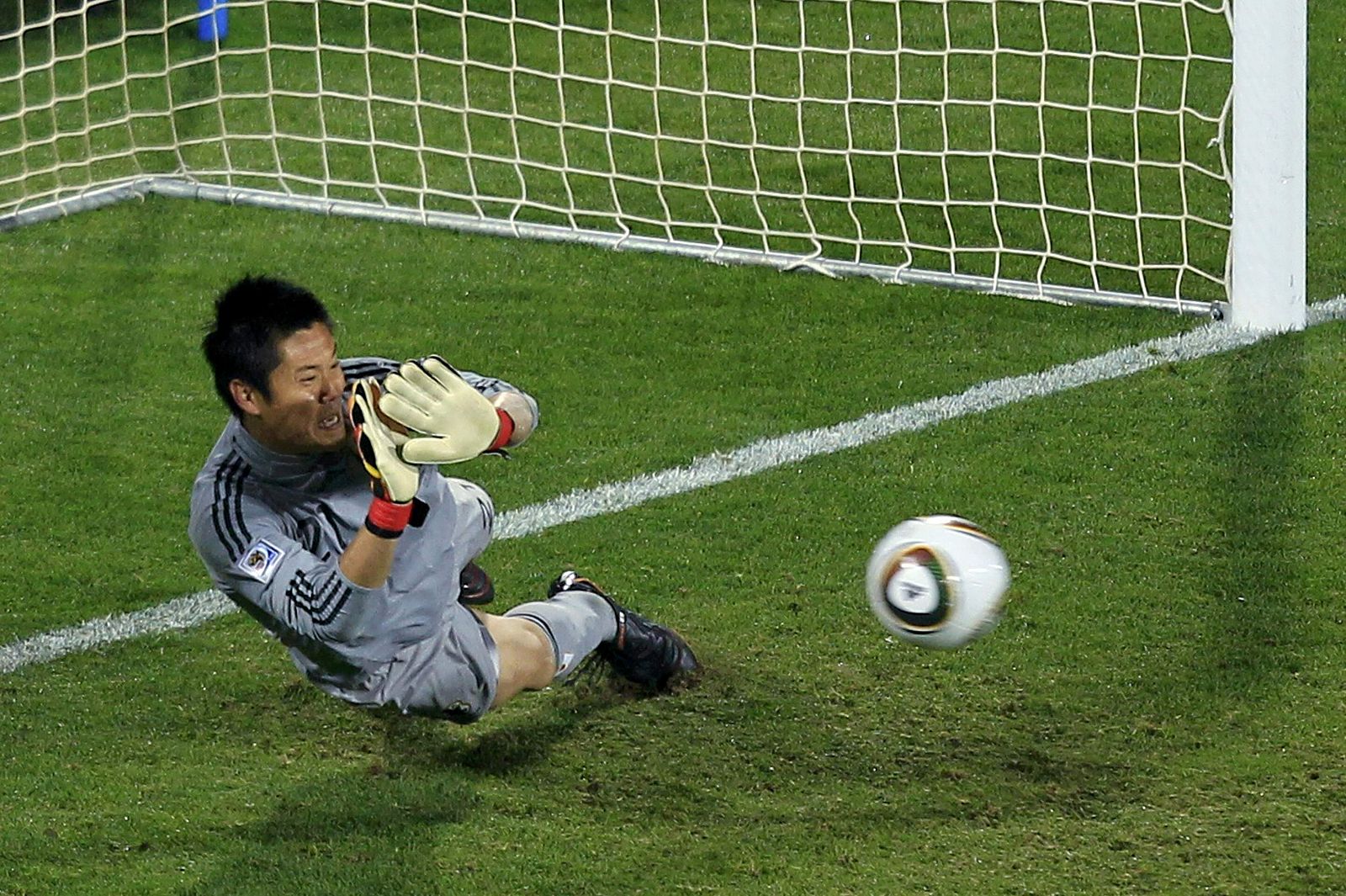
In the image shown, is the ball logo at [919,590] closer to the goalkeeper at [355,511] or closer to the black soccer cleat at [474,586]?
the goalkeeper at [355,511]

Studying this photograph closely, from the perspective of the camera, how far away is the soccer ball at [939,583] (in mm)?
3990

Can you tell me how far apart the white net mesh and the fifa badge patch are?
3.65m

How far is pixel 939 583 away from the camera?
3.99m

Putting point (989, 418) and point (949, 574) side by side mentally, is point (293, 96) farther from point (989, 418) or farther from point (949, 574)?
point (949, 574)

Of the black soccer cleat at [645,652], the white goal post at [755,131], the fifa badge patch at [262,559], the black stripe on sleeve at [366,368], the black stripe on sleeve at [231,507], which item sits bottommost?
the black soccer cleat at [645,652]

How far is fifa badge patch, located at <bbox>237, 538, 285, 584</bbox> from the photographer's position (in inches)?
150

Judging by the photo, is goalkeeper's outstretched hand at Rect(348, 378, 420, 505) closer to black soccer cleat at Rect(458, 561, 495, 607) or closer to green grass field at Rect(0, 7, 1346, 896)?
green grass field at Rect(0, 7, 1346, 896)

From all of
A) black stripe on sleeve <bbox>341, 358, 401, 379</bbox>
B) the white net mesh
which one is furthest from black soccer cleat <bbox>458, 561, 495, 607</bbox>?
the white net mesh

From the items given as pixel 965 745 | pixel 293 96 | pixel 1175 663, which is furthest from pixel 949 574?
pixel 293 96

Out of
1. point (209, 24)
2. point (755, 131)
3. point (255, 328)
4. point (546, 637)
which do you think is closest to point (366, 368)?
point (255, 328)

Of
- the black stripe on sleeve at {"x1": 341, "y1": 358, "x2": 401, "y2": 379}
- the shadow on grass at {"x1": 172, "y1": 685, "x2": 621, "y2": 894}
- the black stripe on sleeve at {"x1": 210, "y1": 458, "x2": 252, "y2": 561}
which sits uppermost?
the black stripe on sleeve at {"x1": 341, "y1": 358, "x2": 401, "y2": 379}

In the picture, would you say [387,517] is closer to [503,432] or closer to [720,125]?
[503,432]

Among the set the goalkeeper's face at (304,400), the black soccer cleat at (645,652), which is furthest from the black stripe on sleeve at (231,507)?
the black soccer cleat at (645,652)

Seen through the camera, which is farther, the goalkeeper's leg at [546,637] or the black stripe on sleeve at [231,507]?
the goalkeeper's leg at [546,637]
